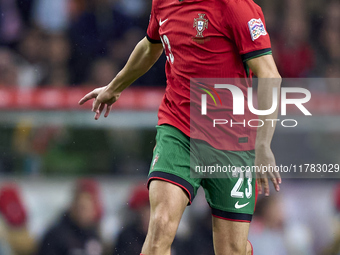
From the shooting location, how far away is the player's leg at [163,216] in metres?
2.51

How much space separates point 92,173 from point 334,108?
87.8 inches

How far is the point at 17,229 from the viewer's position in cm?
453

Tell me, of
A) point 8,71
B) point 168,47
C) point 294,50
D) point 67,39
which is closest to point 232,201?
point 168,47

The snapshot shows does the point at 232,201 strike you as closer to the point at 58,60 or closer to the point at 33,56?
the point at 58,60

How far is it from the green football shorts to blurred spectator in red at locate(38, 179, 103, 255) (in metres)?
1.84

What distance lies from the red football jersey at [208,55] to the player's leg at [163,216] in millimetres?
330

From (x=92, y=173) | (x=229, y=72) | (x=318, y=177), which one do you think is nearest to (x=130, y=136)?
(x=92, y=173)

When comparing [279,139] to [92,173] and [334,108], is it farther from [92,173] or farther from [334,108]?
[92,173]

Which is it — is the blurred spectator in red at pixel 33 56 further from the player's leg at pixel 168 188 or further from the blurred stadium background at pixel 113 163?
the player's leg at pixel 168 188

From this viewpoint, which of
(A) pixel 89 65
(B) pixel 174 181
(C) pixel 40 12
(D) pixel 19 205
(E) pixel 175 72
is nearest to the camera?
(B) pixel 174 181

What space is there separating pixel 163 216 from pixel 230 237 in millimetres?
516

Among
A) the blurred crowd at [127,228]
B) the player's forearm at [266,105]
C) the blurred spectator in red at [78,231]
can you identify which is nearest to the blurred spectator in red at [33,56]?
the blurred crowd at [127,228]

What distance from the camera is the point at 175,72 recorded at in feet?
9.19

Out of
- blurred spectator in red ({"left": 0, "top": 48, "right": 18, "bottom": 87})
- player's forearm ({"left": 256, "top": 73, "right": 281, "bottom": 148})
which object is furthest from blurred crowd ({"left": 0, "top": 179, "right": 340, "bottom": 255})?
player's forearm ({"left": 256, "top": 73, "right": 281, "bottom": 148})
